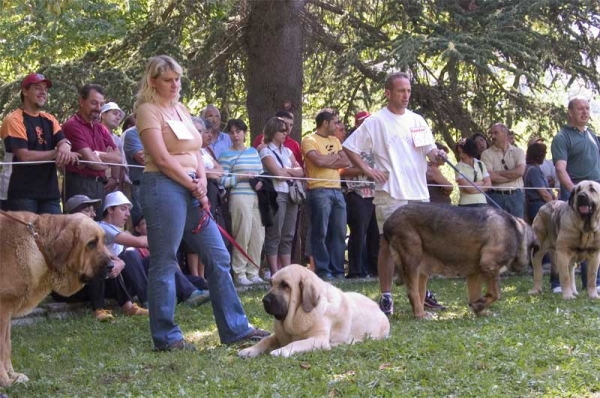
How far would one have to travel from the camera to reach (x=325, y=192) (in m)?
12.7

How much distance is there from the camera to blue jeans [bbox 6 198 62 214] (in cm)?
944

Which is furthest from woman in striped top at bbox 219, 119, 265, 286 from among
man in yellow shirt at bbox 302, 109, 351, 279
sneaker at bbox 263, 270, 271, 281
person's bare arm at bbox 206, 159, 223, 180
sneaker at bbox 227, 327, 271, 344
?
sneaker at bbox 227, 327, 271, 344

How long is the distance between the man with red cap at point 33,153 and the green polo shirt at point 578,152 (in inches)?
231

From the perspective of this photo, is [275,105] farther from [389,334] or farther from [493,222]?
[389,334]

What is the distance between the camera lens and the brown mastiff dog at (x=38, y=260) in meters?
6.59

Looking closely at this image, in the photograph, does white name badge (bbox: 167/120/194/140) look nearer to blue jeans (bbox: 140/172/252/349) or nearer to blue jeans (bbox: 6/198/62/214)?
blue jeans (bbox: 140/172/252/349)

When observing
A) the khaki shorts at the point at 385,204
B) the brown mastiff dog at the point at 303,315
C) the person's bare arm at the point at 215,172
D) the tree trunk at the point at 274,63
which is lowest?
the brown mastiff dog at the point at 303,315

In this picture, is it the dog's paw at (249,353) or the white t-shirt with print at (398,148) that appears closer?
the dog's paw at (249,353)

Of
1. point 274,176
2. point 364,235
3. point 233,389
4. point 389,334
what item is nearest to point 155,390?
point 233,389

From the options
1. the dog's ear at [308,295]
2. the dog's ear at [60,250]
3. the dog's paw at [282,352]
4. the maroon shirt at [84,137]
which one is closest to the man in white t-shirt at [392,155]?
the dog's ear at [308,295]

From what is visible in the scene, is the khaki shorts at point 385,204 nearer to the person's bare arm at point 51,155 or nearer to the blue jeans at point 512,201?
the person's bare arm at point 51,155

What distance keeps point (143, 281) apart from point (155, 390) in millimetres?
4306

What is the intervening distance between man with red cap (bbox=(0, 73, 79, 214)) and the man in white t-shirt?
3.00 m

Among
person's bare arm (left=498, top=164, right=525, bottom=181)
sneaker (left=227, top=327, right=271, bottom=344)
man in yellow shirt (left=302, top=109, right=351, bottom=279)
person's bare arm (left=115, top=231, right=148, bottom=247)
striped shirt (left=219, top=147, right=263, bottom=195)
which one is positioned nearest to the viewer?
sneaker (left=227, top=327, right=271, bottom=344)
